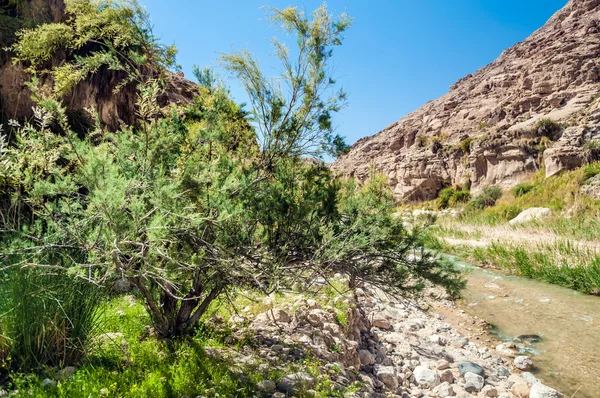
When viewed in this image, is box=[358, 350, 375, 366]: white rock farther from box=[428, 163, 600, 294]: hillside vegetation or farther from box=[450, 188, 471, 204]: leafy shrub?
box=[450, 188, 471, 204]: leafy shrub

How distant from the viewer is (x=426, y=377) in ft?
12.3

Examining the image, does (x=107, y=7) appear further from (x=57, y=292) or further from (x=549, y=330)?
(x=549, y=330)

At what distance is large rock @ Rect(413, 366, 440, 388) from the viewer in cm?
368

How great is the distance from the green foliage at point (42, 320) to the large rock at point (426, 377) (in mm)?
3100

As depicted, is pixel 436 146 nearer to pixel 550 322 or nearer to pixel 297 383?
pixel 550 322

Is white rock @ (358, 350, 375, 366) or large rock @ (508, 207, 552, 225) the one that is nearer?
white rock @ (358, 350, 375, 366)

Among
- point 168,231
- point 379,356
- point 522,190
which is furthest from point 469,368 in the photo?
point 522,190

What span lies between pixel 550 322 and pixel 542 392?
289 centimetres

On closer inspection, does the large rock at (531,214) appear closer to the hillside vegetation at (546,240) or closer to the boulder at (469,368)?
the hillside vegetation at (546,240)

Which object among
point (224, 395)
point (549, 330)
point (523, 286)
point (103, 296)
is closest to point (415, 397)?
point (224, 395)

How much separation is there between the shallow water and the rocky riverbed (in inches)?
12.5

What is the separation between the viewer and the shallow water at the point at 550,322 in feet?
13.8

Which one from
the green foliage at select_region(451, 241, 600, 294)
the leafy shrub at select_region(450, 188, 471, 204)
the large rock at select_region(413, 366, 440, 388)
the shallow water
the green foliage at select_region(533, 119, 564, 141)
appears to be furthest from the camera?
the leafy shrub at select_region(450, 188, 471, 204)

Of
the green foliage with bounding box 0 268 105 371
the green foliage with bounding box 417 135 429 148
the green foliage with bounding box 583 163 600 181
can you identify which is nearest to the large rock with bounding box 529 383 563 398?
the green foliage with bounding box 0 268 105 371
